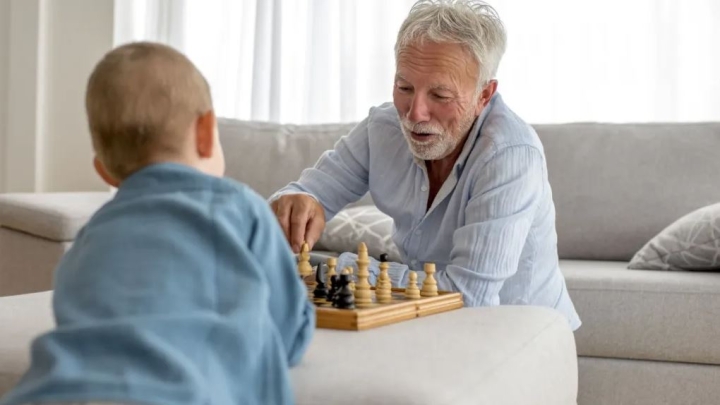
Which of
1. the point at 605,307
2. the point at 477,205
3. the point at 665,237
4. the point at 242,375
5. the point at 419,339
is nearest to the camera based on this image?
the point at 242,375

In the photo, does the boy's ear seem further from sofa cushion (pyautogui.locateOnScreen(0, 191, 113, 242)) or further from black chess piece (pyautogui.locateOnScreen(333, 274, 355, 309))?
sofa cushion (pyautogui.locateOnScreen(0, 191, 113, 242))

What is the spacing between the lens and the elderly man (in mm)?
2285

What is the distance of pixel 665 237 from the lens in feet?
10.6

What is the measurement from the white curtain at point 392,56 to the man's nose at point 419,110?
2023 mm

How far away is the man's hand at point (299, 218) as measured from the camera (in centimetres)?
240

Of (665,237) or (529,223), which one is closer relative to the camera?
(529,223)

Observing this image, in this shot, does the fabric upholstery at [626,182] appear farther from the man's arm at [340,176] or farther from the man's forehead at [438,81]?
the man's forehead at [438,81]

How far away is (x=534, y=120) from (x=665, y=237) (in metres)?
1.28

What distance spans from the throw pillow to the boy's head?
85.9 inches

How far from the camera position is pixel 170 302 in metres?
1.24

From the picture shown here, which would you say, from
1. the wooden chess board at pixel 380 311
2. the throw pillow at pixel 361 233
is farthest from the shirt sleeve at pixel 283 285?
the throw pillow at pixel 361 233

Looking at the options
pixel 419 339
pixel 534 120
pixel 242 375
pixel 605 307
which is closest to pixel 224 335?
pixel 242 375

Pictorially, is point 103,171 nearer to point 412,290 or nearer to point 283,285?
point 283,285

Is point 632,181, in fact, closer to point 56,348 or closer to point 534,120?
point 534,120
